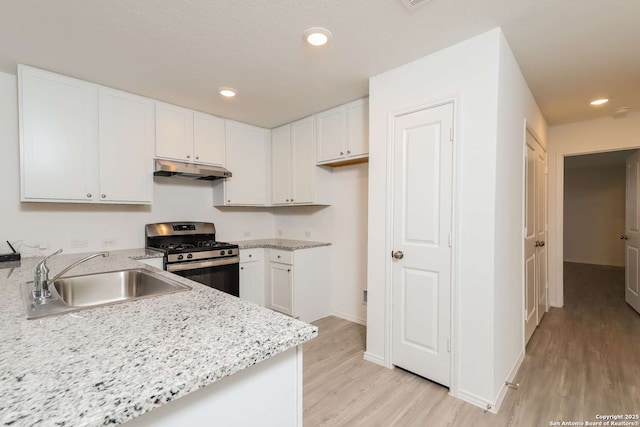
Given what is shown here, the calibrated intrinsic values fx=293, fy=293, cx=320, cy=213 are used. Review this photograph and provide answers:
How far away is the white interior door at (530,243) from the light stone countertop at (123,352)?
2.55m

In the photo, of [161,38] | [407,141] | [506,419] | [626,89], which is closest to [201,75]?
[161,38]

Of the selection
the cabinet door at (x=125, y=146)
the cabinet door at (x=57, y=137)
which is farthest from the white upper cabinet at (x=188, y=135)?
the cabinet door at (x=57, y=137)

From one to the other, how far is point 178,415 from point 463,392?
1.91 metres

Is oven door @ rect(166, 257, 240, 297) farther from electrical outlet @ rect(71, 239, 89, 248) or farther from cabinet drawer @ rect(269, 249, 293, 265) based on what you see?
electrical outlet @ rect(71, 239, 89, 248)

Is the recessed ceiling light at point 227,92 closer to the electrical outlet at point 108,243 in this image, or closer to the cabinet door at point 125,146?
the cabinet door at point 125,146

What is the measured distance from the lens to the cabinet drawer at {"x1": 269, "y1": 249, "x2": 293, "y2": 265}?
327cm

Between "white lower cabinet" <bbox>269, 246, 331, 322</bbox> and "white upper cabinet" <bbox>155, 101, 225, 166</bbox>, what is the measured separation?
134cm

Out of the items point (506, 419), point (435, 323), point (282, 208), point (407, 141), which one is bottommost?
point (506, 419)

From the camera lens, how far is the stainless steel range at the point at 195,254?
109 inches

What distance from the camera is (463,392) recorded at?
76.0 inches

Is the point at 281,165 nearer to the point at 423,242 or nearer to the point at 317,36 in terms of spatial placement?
the point at 317,36

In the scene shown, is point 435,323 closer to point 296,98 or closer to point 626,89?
point 296,98

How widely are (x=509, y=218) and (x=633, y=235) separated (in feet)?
9.41

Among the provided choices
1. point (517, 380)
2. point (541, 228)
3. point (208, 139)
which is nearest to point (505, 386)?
point (517, 380)
